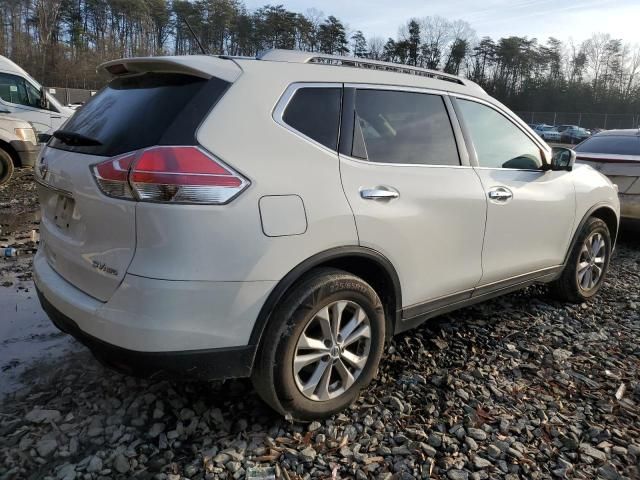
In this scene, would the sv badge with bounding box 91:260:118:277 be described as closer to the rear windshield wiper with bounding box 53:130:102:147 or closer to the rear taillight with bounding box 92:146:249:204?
the rear taillight with bounding box 92:146:249:204

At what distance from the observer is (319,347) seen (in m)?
2.54

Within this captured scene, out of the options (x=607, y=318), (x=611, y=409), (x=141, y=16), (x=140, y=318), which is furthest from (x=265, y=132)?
(x=141, y=16)

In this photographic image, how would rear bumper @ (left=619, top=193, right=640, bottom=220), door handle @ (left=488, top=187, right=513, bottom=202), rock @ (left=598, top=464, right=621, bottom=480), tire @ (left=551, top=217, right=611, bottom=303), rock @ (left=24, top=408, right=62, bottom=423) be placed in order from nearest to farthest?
rock @ (left=598, top=464, right=621, bottom=480) → rock @ (left=24, top=408, right=62, bottom=423) → door handle @ (left=488, top=187, right=513, bottom=202) → tire @ (left=551, top=217, right=611, bottom=303) → rear bumper @ (left=619, top=193, right=640, bottom=220)

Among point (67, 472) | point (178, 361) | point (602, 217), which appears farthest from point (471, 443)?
point (602, 217)

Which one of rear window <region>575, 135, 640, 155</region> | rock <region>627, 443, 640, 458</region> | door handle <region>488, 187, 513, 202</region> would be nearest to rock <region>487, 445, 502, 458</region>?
rock <region>627, 443, 640, 458</region>

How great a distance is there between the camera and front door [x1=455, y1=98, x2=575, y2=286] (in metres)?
3.39

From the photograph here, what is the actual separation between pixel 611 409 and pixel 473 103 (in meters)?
2.04

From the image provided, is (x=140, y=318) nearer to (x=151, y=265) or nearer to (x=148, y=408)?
(x=151, y=265)

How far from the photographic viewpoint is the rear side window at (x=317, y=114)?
97.6 inches

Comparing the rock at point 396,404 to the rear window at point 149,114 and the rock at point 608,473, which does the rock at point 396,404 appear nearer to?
the rock at point 608,473

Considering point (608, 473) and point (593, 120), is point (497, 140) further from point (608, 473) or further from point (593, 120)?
point (593, 120)

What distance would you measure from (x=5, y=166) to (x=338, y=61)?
27.3 ft

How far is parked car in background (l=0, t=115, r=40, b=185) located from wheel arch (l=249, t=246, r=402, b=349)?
27.7ft

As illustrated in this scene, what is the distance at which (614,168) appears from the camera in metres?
6.44
